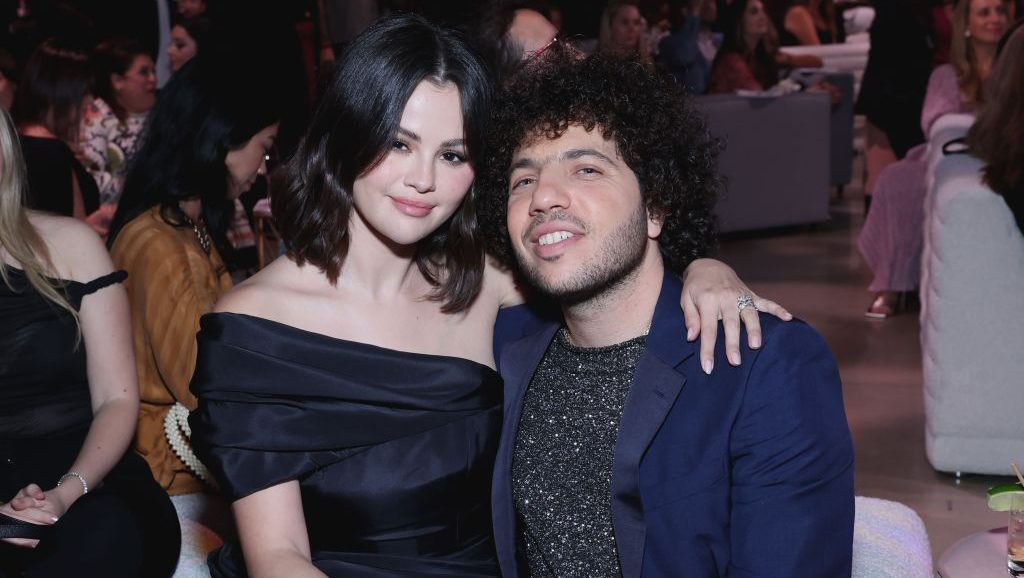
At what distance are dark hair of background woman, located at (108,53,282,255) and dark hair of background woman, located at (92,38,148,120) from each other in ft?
8.79

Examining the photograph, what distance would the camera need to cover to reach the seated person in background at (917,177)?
5.90m

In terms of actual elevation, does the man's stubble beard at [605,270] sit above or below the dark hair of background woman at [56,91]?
above

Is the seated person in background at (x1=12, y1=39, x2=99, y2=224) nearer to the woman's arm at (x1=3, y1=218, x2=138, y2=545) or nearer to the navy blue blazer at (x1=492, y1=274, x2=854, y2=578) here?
the woman's arm at (x1=3, y1=218, x2=138, y2=545)

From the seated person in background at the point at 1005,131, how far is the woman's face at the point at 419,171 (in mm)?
2274

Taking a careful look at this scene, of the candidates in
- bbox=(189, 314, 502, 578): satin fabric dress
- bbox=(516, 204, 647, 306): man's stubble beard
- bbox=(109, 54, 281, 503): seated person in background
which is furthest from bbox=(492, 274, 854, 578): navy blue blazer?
bbox=(109, 54, 281, 503): seated person in background

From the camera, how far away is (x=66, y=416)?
8.89 ft

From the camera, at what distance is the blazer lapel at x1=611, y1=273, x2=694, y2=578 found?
1946 millimetres

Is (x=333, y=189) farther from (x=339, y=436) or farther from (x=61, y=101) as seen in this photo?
(x=61, y=101)

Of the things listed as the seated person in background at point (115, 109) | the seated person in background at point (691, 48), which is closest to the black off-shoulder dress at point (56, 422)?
the seated person in background at point (115, 109)

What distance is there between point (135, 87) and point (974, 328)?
379 cm

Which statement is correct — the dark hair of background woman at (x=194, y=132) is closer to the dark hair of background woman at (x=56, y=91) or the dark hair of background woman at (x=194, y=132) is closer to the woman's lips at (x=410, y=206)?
the woman's lips at (x=410, y=206)

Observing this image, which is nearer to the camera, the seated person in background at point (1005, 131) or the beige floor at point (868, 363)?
the seated person in background at point (1005, 131)

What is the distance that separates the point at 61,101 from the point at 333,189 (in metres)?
3.17

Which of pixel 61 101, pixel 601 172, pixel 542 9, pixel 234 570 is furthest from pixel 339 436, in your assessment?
pixel 61 101
